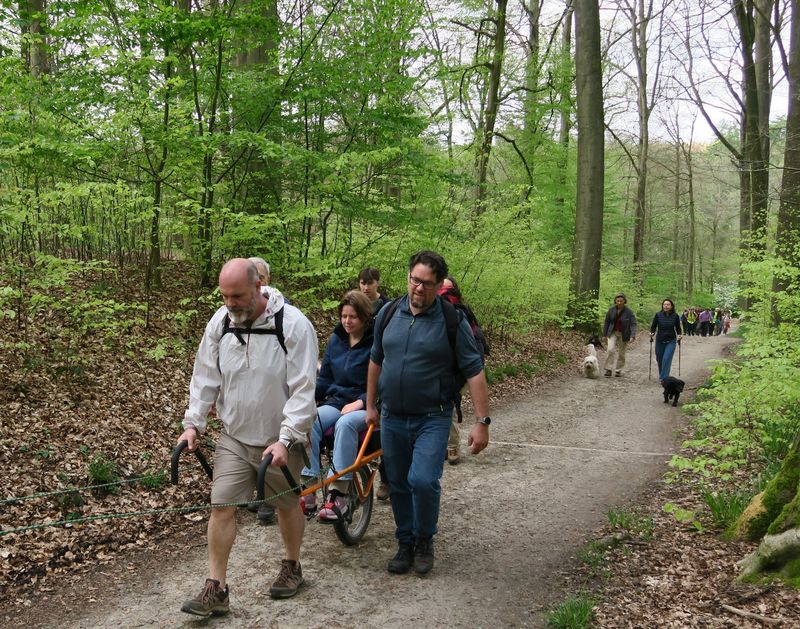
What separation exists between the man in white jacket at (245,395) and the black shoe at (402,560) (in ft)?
3.73

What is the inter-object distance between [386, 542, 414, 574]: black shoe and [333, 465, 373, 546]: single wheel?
44 centimetres

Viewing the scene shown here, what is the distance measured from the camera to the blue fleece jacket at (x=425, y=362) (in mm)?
4070

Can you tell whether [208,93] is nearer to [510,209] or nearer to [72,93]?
[72,93]

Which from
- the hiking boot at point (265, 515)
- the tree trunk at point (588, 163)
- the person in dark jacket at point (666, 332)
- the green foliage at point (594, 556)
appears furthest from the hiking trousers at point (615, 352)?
the hiking boot at point (265, 515)

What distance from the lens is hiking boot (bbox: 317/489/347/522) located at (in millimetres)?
4316

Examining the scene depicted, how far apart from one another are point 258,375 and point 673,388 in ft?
31.6

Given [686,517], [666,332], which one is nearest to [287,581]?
[686,517]

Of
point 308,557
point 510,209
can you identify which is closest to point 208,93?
point 510,209

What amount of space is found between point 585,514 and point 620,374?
9.71m

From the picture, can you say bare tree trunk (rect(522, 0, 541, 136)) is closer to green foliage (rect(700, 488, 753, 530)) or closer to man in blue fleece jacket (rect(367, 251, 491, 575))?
green foliage (rect(700, 488, 753, 530))

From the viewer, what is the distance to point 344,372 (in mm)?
4836

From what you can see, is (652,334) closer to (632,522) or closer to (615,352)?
(615,352)

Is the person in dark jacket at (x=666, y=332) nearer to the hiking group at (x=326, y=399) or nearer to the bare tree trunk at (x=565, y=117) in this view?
the hiking group at (x=326, y=399)

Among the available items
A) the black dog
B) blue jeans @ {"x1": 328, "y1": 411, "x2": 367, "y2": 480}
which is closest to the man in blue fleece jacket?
blue jeans @ {"x1": 328, "y1": 411, "x2": 367, "y2": 480}
